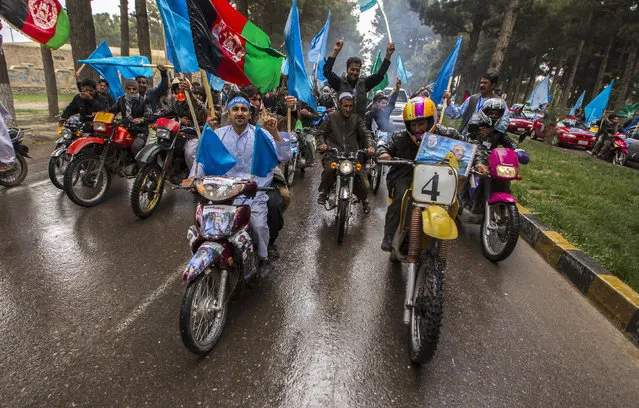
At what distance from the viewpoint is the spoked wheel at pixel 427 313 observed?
2.27 meters

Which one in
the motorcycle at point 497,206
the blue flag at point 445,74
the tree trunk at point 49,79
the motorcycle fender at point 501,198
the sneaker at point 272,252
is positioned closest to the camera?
the sneaker at point 272,252

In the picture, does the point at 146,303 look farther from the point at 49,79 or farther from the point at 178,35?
the point at 49,79

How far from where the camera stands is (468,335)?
9.29 feet

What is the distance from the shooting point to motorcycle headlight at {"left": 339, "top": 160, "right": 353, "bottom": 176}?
4555mm

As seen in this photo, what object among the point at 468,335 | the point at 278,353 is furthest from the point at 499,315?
the point at 278,353

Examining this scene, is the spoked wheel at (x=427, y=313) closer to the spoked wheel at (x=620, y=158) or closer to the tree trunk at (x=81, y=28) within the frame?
the tree trunk at (x=81, y=28)

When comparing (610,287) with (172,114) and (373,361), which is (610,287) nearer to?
(373,361)

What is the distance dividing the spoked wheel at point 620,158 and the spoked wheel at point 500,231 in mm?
12352

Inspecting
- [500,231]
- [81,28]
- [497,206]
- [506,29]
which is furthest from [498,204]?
[506,29]

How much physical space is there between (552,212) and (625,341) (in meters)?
2.86

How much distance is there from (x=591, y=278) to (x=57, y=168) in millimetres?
7590

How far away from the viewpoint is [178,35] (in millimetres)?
3482

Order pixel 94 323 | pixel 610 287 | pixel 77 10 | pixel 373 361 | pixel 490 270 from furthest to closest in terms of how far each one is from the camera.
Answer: pixel 77 10 < pixel 490 270 < pixel 610 287 < pixel 94 323 < pixel 373 361

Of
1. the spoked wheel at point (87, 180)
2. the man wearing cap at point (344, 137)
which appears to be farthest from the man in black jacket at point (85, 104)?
the man wearing cap at point (344, 137)
